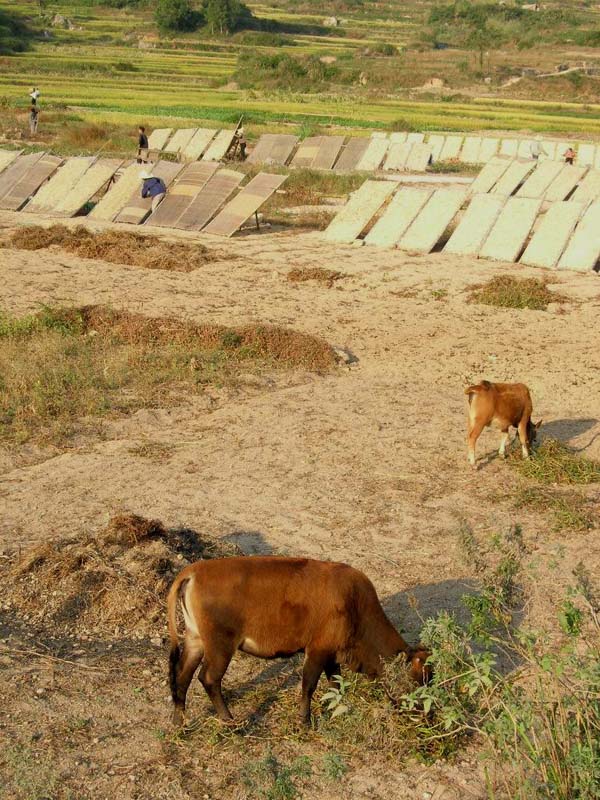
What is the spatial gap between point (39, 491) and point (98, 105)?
119 ft

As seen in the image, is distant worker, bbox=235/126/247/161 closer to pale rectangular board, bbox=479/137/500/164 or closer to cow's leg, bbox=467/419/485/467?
pale rectangular board, bbox=479/137/500/164

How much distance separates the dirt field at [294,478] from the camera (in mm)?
5191

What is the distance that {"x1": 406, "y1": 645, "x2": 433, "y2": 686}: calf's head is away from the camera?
5.32 metres

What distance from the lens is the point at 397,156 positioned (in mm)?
29656

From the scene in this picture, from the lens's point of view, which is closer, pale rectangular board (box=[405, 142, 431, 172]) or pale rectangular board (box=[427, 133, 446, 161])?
pale rectangular board (box=[405, 142, 431, 172])

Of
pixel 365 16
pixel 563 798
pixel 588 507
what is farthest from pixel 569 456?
pixel 365 16

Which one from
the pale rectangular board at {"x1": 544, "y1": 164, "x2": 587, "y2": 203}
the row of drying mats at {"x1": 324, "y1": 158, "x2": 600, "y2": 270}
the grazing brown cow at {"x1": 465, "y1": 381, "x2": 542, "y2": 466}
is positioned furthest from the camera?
the pale rectangular board at {"x1": 544, "y1": 164, "x2": 587, "y2": 203}

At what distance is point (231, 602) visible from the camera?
5199 mm

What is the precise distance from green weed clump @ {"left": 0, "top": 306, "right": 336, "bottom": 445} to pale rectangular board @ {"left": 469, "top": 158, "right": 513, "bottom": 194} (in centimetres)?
1323

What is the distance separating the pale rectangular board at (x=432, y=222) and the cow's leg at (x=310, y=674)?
43.3 feet

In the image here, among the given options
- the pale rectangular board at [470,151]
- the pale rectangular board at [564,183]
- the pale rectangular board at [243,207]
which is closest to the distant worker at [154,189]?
the pale rectangular board at [243,207]

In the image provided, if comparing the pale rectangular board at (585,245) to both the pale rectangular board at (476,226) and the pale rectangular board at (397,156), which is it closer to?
the pale rectangular board at (476,226)

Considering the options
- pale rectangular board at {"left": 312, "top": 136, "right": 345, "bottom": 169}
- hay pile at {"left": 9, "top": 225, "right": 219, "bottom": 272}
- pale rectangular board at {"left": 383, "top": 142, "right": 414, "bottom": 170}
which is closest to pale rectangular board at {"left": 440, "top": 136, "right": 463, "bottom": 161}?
pale rectangular board at {"left": 383, "top": 142, "right": 414, "bottom": 170}

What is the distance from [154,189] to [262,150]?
1073cm
